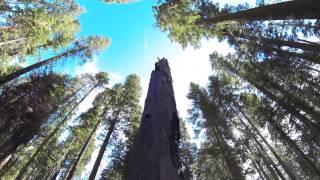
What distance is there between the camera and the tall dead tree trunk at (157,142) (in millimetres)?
2346

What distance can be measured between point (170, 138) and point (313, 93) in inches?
721

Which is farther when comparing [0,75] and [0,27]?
[0,75]

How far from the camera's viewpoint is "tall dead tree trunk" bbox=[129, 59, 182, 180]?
2.35 meters

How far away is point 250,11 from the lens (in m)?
9.34

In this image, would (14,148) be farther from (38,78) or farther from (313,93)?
(313,93)

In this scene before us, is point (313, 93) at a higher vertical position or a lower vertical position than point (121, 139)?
higher

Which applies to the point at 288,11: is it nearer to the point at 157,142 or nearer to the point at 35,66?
the point at 157,142

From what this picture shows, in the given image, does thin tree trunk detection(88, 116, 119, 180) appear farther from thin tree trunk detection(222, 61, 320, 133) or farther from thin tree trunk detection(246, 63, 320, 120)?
thin tree trunk detection(246, 63, 320, 120)

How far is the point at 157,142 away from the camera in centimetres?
273

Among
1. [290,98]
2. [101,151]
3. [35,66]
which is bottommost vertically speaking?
[101,151]

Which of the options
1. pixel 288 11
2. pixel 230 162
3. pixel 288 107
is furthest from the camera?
pixel 230 162

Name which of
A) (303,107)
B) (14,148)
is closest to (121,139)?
(14,148)

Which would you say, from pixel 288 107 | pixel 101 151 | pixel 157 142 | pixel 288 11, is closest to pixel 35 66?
pixel 101 151

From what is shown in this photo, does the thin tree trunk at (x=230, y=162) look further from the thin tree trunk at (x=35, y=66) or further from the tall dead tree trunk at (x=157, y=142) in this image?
the tall dead tree trunk at (x=157, y=142)
